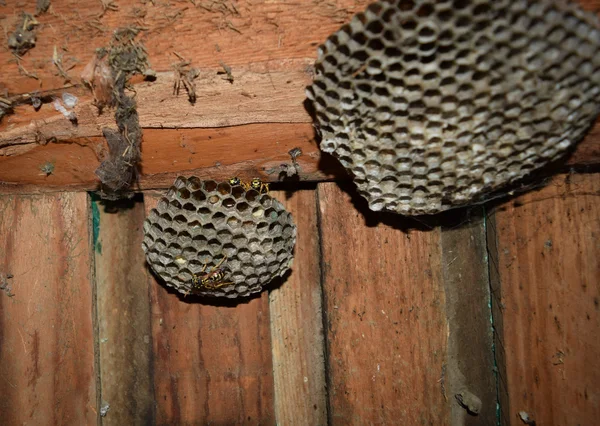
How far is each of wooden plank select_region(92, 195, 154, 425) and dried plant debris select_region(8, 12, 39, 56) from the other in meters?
0.58

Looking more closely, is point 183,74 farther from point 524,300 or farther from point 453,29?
point 524,300

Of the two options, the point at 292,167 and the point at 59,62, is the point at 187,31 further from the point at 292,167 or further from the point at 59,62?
the point at 292,167

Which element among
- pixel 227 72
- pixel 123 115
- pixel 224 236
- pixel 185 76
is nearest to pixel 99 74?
pixel 123 115

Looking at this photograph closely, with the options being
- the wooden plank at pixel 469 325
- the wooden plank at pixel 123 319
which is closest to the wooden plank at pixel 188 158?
the wooden plank at pixel 123 319

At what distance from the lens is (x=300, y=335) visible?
164 centimetres

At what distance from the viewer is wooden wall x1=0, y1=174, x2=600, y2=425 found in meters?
1.44

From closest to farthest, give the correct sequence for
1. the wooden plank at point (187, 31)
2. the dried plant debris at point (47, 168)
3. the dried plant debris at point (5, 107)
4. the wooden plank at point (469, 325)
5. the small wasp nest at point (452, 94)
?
the small wasp nest at point (452, 94) → the wooden plank at point (187, 31) → the dried plant debris at point (5, 107) → the dried plant debris at point (47, 168) → the wooden plank at point (469, 325)

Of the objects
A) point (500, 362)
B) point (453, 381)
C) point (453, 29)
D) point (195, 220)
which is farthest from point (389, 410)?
point (453, 29)

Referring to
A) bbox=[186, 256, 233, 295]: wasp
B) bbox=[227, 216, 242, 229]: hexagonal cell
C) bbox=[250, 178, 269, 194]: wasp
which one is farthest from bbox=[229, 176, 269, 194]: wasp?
bbox=[186, 256, 233, 295]: wasp

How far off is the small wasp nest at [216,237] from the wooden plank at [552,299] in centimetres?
75

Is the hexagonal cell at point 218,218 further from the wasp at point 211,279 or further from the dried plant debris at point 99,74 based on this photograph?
the dried plant debris at point 99,74

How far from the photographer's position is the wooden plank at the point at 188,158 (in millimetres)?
1392

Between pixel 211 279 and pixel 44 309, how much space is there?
1.98ft

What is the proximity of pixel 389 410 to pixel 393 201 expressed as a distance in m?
0.70
